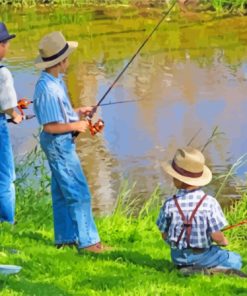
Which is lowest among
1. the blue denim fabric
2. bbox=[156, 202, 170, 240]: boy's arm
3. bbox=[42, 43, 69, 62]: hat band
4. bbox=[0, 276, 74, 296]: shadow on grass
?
the blue denim fabric

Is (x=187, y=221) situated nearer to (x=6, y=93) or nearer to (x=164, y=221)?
(x=164, y=221)

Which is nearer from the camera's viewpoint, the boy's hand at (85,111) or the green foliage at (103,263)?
the green foliage at (103,263)

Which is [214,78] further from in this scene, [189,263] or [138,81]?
[189,263]

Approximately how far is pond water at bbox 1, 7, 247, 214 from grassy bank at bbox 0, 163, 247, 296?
142 cm

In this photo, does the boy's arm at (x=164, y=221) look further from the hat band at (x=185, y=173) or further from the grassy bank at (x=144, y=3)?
the grassy bank at (x=144, y=3)

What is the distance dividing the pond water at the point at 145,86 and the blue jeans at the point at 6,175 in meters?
1.86

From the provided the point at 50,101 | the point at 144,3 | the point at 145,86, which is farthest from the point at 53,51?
the point at 144,3

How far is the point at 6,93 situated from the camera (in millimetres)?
6125

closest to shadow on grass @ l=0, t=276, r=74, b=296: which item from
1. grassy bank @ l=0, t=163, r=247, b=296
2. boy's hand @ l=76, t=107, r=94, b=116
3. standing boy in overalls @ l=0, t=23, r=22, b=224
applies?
grassy bank @ l=0, t=163, r=247, b=296

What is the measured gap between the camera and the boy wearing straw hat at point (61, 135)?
5.49 metres

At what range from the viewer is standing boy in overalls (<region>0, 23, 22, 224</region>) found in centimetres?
612

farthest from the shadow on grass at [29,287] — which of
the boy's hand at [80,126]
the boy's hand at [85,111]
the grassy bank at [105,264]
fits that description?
the boy's hand at [85,111]

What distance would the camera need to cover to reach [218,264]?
206 inches

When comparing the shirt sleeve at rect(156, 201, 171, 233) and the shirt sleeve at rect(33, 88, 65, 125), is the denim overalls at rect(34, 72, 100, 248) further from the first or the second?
the shirt sleeve at rect(156, 201, 171, 233)
